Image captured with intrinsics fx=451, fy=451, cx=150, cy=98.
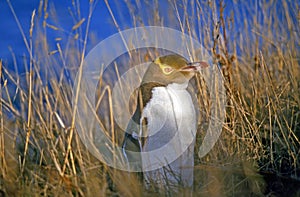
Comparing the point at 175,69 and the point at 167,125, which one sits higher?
the point at 175,69

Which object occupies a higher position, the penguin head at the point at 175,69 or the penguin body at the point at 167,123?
the penguin head at the point at 175,69

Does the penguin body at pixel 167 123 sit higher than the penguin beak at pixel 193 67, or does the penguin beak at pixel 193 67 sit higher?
the penguin beak at pixel 193 67

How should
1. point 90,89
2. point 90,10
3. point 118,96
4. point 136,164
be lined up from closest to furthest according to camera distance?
point 90,10 → point 136,164 → point 90,89 → point 118,96

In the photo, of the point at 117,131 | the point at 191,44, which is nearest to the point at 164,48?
the point at 191,44

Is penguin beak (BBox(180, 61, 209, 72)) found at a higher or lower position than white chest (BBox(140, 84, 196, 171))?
higher

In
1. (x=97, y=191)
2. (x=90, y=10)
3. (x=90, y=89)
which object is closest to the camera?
(x=97, y=191)

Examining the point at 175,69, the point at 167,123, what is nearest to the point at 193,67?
the point at 175,69

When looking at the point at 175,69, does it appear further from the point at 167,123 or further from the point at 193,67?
the point at 167,123

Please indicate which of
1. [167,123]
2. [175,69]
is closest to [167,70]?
[175,69]

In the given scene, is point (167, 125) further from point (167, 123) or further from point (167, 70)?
point (167, 70)

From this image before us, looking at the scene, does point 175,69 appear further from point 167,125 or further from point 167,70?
point 167,125

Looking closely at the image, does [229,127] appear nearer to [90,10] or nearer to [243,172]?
[243,172]

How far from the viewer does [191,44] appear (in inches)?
98.3

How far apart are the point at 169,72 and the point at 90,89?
56 centimetres
